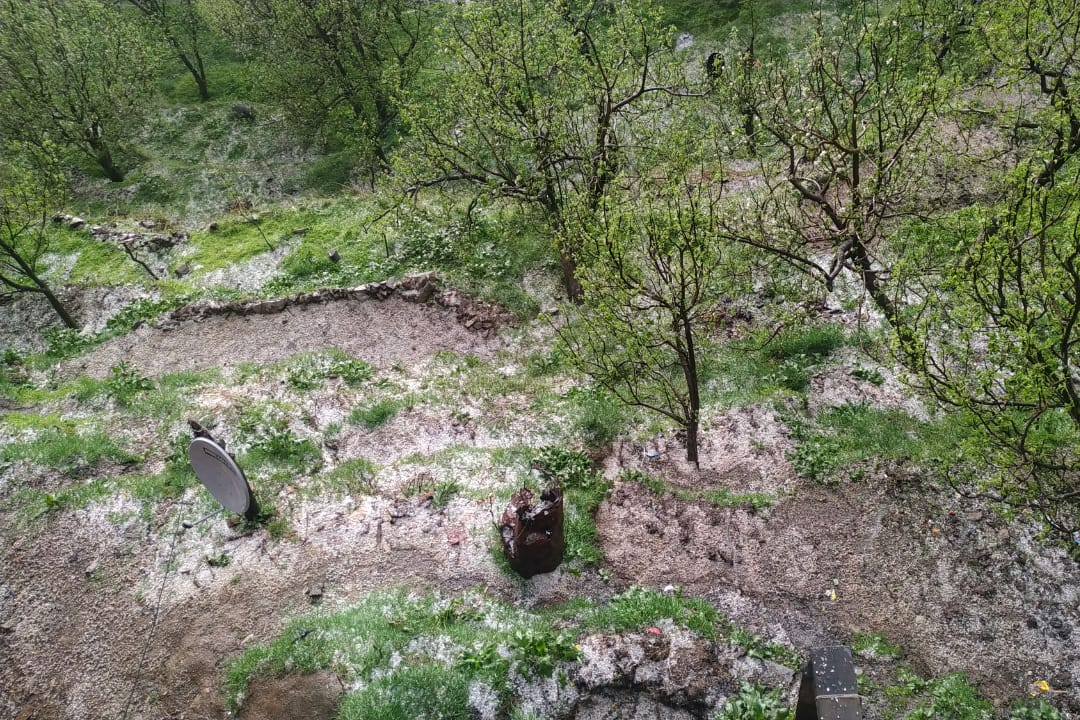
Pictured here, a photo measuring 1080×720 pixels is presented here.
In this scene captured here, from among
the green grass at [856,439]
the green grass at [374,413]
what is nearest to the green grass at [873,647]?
the green grass at [856,439]

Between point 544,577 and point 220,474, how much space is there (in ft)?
20.8

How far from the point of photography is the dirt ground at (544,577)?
390 inches

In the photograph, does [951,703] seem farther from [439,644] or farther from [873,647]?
[439,644]

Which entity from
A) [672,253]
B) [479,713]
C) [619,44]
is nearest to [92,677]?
[479,713]

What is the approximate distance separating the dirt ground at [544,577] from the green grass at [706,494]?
195mm

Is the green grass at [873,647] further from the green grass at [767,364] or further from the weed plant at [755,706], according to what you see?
the green grass at [767,364]

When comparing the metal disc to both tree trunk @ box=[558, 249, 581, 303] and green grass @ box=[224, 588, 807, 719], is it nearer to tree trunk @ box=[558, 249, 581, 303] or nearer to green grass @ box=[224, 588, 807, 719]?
green grass @ box=[224, 588, 807, 719]

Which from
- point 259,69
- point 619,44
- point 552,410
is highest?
point 259,69

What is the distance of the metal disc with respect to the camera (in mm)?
11266

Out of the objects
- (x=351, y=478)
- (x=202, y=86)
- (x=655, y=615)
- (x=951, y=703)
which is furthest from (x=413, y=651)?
(x=202, y=86)

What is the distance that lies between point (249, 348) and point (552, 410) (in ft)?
34.2

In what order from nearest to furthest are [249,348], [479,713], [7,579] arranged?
[479,713] < [7,579] < [249,348]

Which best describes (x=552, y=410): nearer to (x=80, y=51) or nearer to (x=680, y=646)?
(x=680, y=646)

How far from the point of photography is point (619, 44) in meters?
17.6
